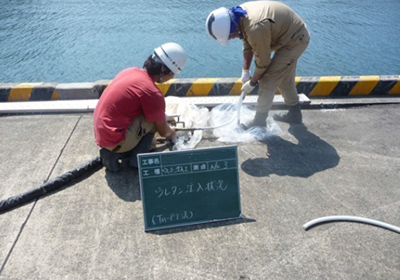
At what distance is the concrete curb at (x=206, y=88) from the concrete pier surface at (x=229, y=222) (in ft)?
2.93

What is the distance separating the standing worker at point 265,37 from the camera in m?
3.44

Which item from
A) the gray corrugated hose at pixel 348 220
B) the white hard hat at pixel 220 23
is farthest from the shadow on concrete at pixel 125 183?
the white hard hat at pixel 220 23

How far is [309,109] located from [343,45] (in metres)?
5.60

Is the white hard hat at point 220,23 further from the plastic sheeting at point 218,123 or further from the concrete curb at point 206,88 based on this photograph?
the concrete curb at point 206,88

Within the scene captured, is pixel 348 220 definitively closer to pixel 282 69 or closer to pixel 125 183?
pixel 282 69

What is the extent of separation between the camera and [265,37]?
3.45 meters

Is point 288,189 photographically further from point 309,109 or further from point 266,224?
point 309,109

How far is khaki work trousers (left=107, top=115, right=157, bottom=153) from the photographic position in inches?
124

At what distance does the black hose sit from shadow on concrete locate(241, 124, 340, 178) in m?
1.54

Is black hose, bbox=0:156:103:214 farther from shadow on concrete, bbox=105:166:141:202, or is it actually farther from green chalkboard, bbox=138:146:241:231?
green chalkboard, bbox=138:146:241:231

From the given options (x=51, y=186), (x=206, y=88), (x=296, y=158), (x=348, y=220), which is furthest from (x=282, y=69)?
(x=51, y=186)

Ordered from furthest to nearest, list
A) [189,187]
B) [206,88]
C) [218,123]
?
[206,88], [218,123], [189,187]

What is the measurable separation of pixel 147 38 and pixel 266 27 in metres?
6.66

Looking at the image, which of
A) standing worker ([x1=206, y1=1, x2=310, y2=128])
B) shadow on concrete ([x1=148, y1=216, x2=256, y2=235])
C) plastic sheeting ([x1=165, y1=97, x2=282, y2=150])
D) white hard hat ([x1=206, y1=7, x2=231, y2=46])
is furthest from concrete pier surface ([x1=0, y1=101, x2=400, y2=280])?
white hard hat ([x1=206, y1=7, x2=231, y2=46])
